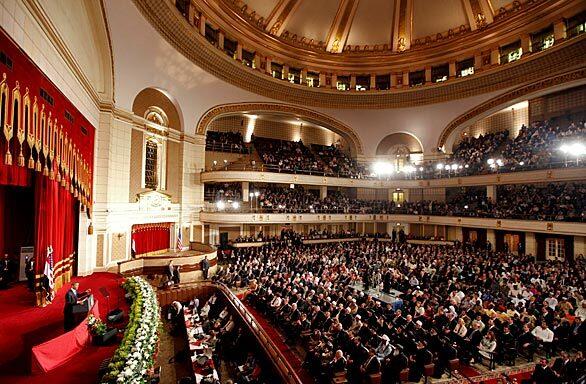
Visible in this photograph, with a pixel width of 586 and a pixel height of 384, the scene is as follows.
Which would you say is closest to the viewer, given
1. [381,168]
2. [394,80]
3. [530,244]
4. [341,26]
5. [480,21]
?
[530,244]

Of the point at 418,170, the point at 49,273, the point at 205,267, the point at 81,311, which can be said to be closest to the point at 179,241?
the point at 205,267

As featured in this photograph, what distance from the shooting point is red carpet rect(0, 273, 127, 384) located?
4953 mm

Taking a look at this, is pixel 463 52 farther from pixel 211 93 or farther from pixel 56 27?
pixel 56 27

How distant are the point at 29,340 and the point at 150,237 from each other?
32.3 ft

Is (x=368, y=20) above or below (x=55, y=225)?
above

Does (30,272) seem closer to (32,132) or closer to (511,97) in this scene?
(32,132)

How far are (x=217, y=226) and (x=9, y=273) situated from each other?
12373 millimetres

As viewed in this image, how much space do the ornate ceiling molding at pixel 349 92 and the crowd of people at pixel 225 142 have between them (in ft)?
12.7

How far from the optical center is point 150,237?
50.0 ft

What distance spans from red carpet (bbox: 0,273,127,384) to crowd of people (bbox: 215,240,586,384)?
14.0 ft

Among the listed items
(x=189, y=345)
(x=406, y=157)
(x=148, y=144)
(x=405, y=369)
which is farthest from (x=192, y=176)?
(x=406, y=157)

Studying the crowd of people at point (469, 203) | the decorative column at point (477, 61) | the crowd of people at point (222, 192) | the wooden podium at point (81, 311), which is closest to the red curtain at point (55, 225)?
the wooden podium at point (81, 311)

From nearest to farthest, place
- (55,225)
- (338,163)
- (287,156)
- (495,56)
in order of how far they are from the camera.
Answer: (55,225), (495,56), (287,156), (338,163)

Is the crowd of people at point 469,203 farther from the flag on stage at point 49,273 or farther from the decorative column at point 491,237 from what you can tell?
the flag on stage at point 49,273
